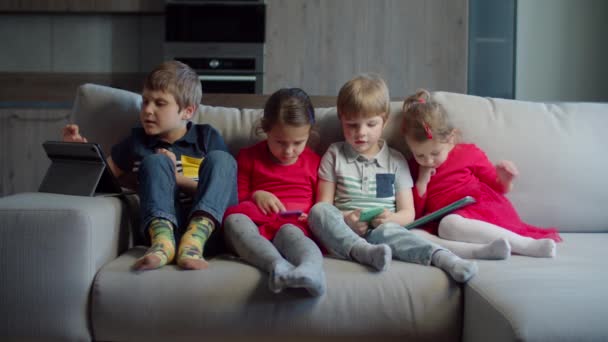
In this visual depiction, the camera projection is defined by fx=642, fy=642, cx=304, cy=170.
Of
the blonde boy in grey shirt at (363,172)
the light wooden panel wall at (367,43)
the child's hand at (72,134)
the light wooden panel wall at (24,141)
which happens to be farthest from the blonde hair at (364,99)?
the light wooden panel wall at (24,141)

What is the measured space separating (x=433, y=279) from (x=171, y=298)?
574 millimetres

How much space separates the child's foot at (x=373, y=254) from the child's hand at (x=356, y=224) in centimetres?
18

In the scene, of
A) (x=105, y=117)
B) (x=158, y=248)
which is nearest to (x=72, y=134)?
(x=105, y=117)

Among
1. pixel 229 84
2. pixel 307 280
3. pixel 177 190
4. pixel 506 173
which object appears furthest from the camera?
pixel 229 84

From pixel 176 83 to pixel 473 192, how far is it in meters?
0.94

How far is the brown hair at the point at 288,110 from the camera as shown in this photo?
1.83 m

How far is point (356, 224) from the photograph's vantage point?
1.74 m

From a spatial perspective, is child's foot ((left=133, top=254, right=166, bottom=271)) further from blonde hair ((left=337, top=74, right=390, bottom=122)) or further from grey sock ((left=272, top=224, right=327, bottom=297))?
blonde hair ((left=337, top=74, right=390, bottom=122))

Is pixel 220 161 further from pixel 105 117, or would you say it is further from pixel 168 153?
pixel 105 117

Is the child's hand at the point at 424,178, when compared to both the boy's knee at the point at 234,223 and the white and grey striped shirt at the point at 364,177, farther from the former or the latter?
the boy's knee at the point at 234,223

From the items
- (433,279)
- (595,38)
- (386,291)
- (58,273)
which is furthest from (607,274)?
(595,38)

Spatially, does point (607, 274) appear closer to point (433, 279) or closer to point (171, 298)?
point (433, 279)

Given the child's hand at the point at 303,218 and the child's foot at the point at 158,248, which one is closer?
the child's foot at the point at 158,248

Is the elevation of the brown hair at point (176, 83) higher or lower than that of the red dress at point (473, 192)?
higher
